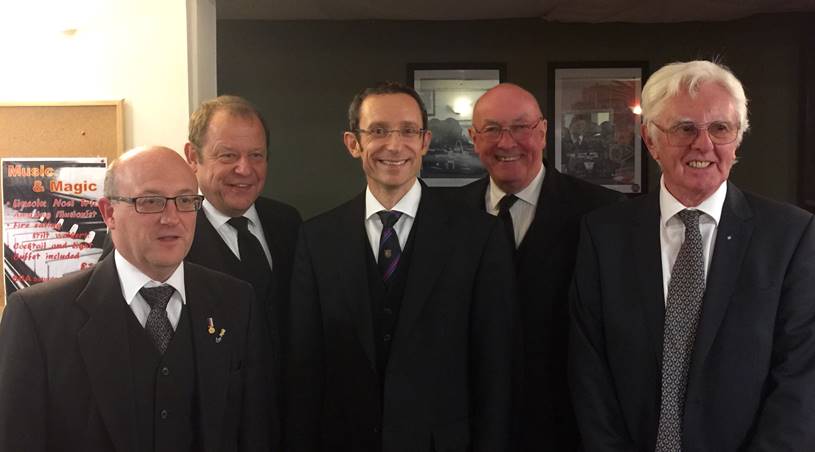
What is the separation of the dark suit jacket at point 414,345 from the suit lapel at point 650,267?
1.20ft

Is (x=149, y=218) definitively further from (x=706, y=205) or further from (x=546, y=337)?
(x=706, y=205)

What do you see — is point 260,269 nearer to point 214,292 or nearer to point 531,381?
point 214,292

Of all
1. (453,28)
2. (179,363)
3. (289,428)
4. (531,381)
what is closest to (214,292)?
(179,363)

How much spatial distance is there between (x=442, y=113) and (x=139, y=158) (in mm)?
3478

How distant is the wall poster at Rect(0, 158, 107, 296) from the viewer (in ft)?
8.05

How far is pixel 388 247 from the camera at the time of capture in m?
2.05

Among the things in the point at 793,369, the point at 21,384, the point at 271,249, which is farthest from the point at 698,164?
the point at 21,384

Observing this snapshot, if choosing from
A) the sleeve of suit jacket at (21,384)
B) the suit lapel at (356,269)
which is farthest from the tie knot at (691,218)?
the sleeve of suit jacket at (21,384)

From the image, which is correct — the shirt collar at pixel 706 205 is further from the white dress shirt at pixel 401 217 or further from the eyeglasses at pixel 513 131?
the white dress shirt at pixel 401 217

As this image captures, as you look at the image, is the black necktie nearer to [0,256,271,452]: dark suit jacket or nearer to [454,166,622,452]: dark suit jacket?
[0,256,271,452]: dark suit jacket

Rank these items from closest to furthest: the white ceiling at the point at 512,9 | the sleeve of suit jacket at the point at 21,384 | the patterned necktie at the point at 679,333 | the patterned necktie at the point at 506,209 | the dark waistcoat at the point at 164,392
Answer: the sleeve of suit jacket at the point at 21,384 → the dark waistcoat at the point at 164,392 → the patterned necktie at the point at 679,333 → the patterned necktie at the point at 506,209 → the white ceiling at the point at 512,9

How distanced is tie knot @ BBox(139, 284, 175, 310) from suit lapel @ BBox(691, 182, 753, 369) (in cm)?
136

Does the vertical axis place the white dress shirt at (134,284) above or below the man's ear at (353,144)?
below

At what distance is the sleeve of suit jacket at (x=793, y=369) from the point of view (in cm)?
175
